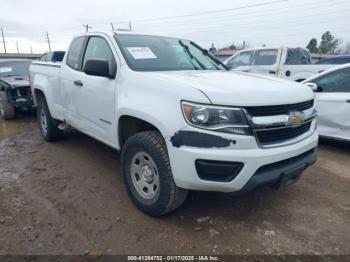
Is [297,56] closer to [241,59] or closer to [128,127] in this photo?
[241,59]

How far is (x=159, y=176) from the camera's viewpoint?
2875mm

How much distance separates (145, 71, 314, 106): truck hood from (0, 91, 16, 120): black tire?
6082 mm

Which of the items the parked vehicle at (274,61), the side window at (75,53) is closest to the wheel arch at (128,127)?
the side window at (75,53)

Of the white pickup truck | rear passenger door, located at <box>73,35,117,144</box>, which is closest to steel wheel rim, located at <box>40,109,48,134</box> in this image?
rear passenger door, located at <box>73,35,117,144</box>

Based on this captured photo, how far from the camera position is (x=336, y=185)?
160 inches

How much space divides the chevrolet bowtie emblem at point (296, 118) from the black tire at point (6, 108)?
7.20 metres

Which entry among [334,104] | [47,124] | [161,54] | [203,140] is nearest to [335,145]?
[334,104]

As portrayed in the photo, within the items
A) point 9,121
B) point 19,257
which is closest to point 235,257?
point 19,257

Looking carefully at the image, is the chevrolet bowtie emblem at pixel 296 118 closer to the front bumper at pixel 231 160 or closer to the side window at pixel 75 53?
the front bumper at pixel 231 160

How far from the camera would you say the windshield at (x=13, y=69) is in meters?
8.86

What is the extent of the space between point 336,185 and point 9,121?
7680 mm

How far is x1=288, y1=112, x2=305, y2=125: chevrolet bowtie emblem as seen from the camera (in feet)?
9.25

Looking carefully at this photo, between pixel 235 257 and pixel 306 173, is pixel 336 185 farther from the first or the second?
pixel 235 257

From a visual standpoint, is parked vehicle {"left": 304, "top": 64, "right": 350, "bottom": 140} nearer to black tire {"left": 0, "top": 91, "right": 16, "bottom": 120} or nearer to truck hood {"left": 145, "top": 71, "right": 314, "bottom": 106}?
truck hood {"left": 145, "top": 71, "right": 314, "bottom": 106}
